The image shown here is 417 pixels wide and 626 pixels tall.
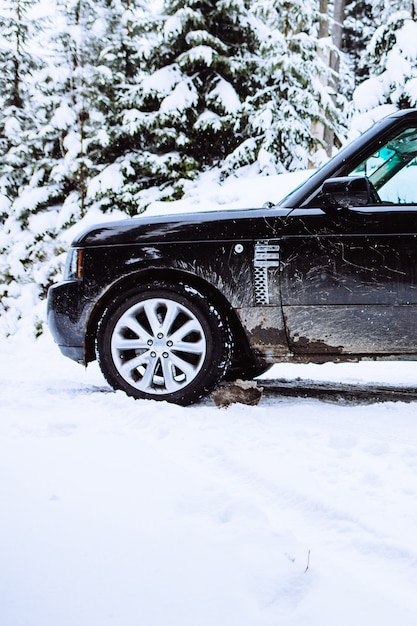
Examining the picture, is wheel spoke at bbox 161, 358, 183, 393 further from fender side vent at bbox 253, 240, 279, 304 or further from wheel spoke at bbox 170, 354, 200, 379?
fender side vent at bbox 253, 240, 279, 304

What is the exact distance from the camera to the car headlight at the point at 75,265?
3.63 metres

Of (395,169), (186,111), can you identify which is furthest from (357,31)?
(395,169)

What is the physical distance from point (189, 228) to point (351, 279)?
103 centimetres

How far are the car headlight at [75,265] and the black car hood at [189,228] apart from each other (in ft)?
0.18

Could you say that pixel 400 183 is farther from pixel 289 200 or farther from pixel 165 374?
pixel 165 374

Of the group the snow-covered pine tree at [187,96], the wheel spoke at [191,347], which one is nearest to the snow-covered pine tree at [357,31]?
the snow-covered pine tree at [187,96]

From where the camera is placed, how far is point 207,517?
1.77 metres

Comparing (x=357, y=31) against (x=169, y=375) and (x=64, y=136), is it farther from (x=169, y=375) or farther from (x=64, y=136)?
(x=169, y=375)

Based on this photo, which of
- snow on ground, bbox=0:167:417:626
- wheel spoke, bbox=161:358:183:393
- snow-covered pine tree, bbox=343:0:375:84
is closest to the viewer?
snow on ground, bbox=0:167:417:626

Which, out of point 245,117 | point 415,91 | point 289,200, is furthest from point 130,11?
point 289,200

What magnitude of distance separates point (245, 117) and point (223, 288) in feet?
32.0

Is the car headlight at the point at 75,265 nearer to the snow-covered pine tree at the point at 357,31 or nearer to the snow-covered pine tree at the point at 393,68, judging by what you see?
the snow-covered pine tree at the point at 393,68

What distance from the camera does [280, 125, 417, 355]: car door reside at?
320 cm

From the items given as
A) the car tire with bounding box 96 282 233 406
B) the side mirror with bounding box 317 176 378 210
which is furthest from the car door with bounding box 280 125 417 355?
the car tire with bounding box 96 282 233 406
